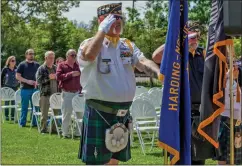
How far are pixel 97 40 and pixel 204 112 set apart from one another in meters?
1.45

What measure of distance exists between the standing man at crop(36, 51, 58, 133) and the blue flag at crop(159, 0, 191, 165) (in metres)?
6.95

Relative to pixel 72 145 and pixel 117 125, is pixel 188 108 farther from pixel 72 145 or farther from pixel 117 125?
pixel 72 145

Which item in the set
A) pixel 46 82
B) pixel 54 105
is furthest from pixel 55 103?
pixel 46 82

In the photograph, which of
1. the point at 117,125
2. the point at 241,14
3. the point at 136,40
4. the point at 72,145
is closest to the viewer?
the point at 241,14

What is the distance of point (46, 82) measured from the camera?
37.5ft

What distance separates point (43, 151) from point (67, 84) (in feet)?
7.54

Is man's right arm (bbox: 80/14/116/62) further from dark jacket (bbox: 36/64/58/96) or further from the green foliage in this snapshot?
Answer: the green foliage

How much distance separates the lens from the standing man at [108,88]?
15.0ft

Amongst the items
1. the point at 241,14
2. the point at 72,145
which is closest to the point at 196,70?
the point at 241,14

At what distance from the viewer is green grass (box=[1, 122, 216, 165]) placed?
766cm

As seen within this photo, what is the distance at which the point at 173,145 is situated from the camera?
14.9ft

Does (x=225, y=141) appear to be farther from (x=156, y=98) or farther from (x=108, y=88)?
(x=156, y=98)

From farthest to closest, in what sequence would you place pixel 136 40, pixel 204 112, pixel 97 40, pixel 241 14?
pixel 136 40
pixel 204 112
pixel 97 40
pixel 241 14

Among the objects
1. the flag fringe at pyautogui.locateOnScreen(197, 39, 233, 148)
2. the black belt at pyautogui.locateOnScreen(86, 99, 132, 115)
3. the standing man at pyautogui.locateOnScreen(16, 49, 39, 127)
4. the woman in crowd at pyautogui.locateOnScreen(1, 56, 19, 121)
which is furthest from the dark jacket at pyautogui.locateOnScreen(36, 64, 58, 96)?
the black belt at pyautogui.locateOnScreen(86, 99, 132, 115)
